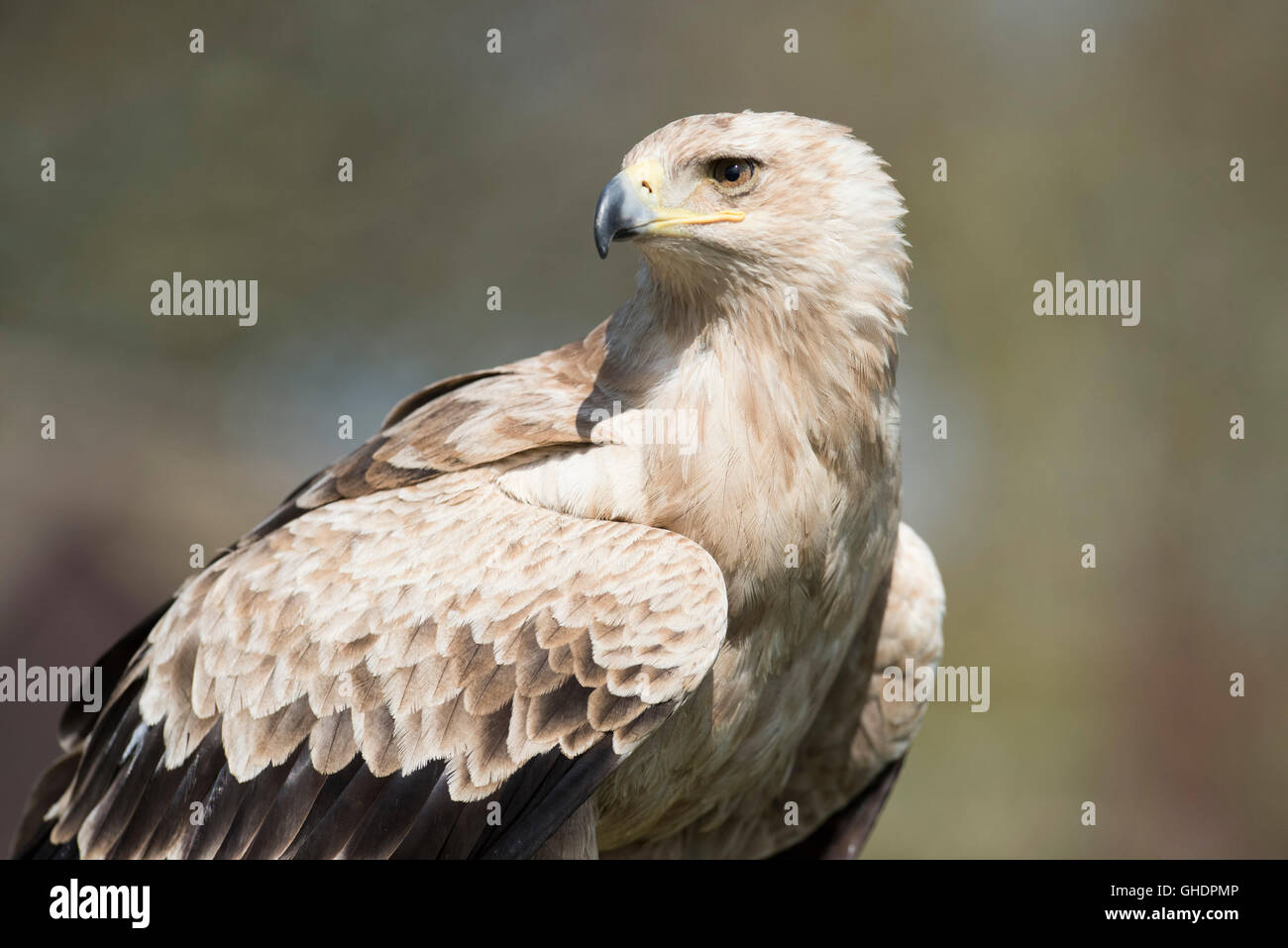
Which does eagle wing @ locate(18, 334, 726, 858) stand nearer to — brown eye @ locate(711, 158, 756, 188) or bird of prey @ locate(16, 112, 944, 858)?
bird of prey @ locate(16, 112, 944, 858)

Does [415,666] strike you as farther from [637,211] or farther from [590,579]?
[637,211]

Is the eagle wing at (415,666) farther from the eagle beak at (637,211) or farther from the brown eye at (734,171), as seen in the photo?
the brown eye at (734,171)

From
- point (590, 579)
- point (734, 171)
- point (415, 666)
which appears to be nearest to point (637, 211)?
point (734, 171)

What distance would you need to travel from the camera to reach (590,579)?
3.74m

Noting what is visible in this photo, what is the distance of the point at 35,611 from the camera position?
385 inches

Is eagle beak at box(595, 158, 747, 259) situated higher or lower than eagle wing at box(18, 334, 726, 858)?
higher

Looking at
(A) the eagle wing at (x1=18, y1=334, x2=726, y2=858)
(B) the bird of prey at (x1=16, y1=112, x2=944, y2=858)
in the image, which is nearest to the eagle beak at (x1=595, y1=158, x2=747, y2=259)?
(B) the bird of prey at (x1=16, y1=112, x2=944, y2=858)

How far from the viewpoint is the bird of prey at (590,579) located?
3.68m

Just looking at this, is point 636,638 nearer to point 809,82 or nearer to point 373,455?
point 373,455

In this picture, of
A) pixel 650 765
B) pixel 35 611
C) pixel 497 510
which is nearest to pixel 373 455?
pixel 497 510

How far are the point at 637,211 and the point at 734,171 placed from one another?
374mm

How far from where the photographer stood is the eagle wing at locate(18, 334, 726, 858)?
365 cm

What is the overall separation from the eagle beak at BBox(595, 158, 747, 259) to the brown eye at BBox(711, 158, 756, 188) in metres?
0.11
